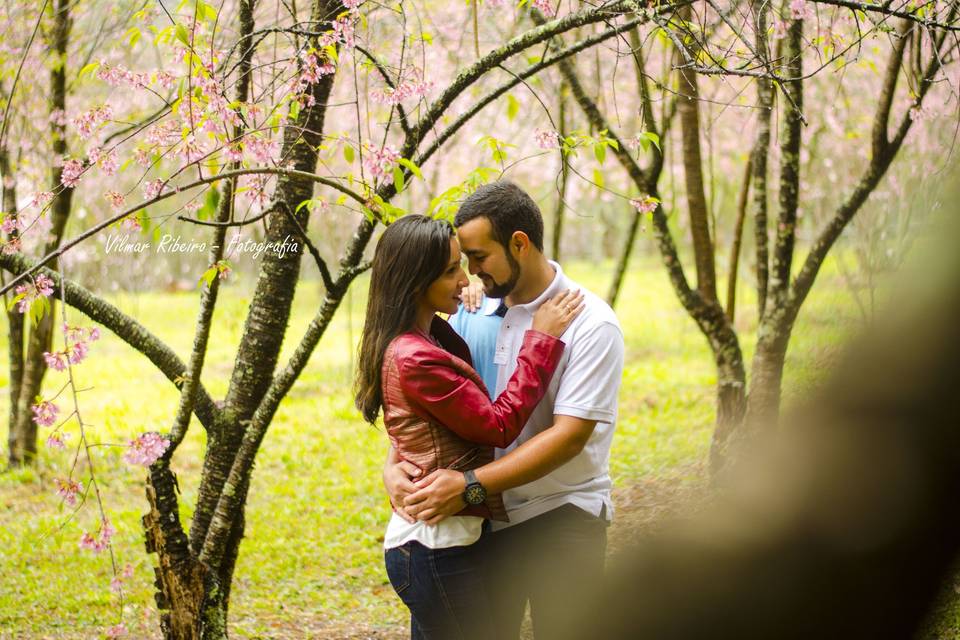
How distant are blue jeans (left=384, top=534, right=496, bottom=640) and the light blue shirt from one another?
0.57 metres

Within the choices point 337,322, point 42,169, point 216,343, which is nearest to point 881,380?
point 42,169

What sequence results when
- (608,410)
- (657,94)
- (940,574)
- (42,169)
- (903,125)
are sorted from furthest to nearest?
(42,169) → (657,94) → (903,125) → (940,574) → (608,410)

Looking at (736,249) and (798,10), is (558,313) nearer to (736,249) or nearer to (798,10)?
(798,10)

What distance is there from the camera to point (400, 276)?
215cm

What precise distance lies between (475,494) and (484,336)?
0.62 meters

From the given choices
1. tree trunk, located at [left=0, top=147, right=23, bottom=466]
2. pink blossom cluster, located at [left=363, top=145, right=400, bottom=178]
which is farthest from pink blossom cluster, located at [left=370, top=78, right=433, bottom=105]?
tree trunk, located at [left=0, top=147, right=23, bottom=466]

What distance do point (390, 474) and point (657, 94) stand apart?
520cm

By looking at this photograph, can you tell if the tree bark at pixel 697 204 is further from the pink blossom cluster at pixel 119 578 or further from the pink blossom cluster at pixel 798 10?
the pink blossom cluster at pixel 119 578

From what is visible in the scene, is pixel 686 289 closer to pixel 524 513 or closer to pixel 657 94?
pixel 657 94

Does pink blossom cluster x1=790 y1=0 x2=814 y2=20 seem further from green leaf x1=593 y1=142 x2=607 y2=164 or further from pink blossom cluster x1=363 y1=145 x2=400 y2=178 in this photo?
pink blossom cluster x1=363 y1=145 x2=400 y2=178

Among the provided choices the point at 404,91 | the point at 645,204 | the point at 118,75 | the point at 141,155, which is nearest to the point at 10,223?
the point at 141,155

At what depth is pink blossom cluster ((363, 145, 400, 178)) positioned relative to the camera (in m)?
2.83

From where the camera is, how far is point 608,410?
223 centimetres

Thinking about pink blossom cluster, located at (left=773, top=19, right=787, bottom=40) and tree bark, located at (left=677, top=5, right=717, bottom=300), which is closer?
pink blossom cluster, located at (left=773, top=19, right=787, bottom=40)
